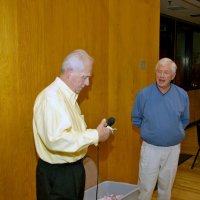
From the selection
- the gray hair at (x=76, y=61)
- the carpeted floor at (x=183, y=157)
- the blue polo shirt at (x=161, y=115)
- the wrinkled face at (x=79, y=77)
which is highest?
the gray hair at (x=76, y=61)

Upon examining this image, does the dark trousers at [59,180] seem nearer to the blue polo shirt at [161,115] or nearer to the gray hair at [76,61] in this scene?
the gray hair at [76,61]

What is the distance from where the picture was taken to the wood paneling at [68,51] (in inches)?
77.3

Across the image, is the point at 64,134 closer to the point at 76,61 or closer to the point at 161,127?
the point at 76,61

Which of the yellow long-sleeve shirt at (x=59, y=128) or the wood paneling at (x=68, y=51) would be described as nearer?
the yellow long-sleeve shirt at (x=59, y=128)

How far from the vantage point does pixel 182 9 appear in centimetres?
572

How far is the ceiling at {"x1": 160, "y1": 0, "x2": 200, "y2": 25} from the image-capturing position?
5.11 meters

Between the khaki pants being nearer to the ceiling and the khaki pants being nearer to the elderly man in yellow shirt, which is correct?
the elderly man in yellow shirt

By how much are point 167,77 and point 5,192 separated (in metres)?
1.61

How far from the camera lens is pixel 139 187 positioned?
282 cm

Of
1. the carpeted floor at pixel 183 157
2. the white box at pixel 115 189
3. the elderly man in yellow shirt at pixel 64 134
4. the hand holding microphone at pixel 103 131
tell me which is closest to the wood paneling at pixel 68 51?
the white box at pixel 115 189

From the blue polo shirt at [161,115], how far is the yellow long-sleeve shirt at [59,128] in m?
1.01

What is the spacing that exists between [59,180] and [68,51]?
39.4 inches

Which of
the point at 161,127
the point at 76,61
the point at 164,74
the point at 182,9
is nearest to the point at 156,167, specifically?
the point at 161,127

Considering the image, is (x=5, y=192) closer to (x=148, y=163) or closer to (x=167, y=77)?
(x=148, y=163)
